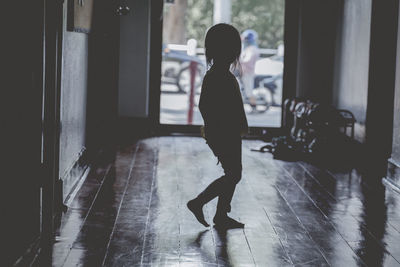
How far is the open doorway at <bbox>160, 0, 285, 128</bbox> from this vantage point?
8.38 meters

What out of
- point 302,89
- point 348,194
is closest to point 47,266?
point 348,194

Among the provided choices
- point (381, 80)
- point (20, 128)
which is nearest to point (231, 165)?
point (20, 128)

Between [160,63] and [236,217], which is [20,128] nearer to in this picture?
[236,217]

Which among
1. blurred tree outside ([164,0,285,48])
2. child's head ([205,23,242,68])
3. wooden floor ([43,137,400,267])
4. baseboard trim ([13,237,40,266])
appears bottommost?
wooden floor ([43,137,400,267])

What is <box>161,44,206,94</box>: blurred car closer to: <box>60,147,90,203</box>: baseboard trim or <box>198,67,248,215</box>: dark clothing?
<box>60,147,90,203</box>: baseboard trim

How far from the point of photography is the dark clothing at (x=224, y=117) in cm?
371

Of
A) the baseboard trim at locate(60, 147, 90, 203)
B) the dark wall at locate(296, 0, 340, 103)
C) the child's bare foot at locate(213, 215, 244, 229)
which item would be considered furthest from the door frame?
the child's bare foot at locate(213, 215, 244, 229)

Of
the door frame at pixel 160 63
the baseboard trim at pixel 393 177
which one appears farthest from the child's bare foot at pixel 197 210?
the door frame at pixel 160 63

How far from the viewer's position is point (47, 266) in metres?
3.04

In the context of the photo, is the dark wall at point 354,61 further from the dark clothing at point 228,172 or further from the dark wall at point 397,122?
the dark clothing at point 228,172

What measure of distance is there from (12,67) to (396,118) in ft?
11.6

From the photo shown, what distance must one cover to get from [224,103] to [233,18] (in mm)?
4897

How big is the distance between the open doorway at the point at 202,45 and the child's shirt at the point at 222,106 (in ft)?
15.5

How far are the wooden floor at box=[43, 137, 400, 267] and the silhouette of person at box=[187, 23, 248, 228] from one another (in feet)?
1.46
